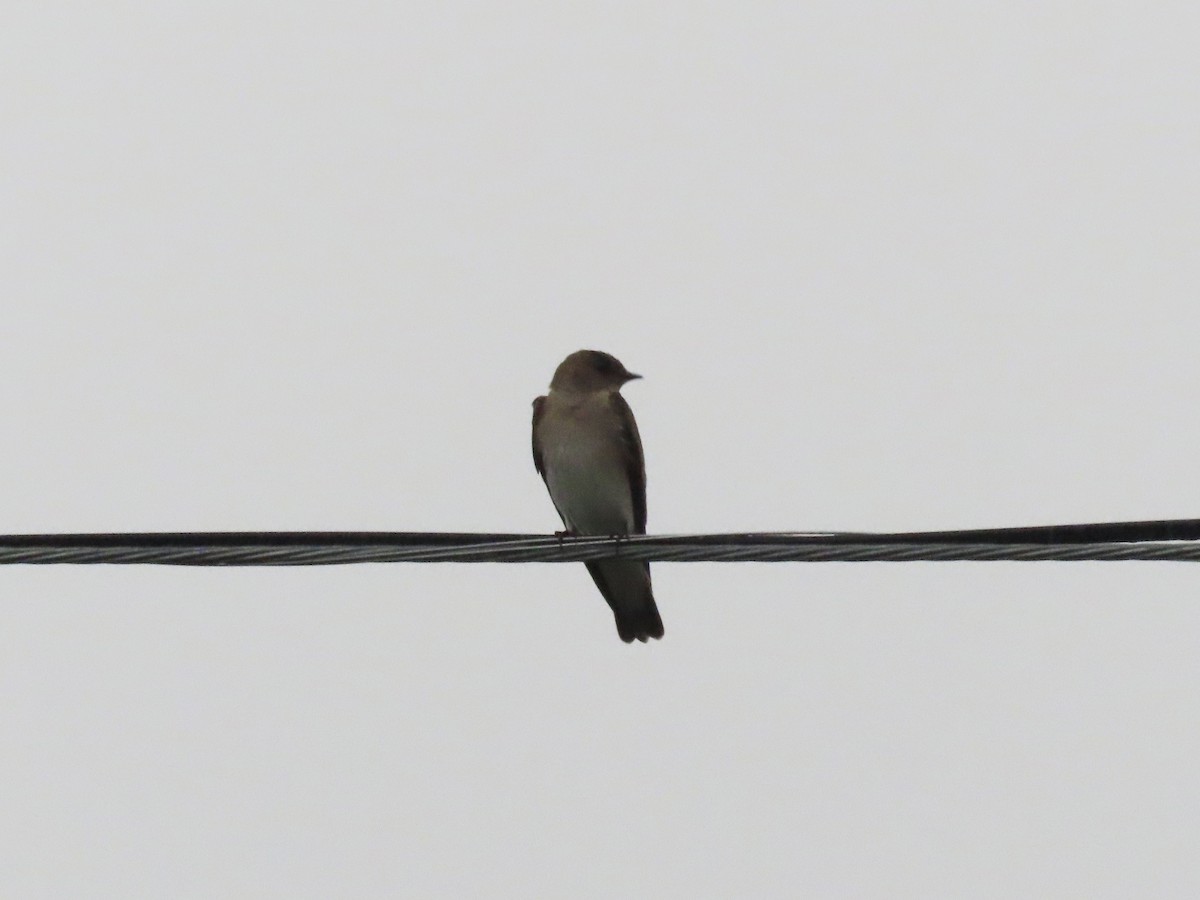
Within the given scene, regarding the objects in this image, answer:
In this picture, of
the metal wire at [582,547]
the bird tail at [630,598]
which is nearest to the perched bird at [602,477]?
the bird tail at [630,598]

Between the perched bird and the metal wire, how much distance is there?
4.03 m

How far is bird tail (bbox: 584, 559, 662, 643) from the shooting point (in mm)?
10703

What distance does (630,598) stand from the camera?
10.8m

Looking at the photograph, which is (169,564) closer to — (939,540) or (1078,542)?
(939,540)

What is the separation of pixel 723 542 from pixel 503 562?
30.0 inches

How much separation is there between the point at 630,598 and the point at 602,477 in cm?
69

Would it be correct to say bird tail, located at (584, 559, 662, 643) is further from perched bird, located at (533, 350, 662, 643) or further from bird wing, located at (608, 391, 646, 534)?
bird wing, located at (608, 391, 646, 534)

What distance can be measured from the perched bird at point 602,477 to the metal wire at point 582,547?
4031 millimetres

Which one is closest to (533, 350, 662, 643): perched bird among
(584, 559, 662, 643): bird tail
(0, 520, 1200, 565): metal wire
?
(584, 559, 662, 643): bird tail

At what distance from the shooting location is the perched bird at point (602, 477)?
10773 millimetres

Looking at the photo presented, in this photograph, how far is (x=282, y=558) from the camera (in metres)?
6.21

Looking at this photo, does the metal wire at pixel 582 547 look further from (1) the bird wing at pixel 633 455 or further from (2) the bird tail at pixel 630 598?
(1) the bird wing at pixel 633 455

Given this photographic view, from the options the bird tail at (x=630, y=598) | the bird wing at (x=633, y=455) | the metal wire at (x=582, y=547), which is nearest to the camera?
the metal wire at (x=582, y=547)

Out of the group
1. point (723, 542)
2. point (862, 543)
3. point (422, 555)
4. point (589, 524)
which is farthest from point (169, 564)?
point (589, 524)
